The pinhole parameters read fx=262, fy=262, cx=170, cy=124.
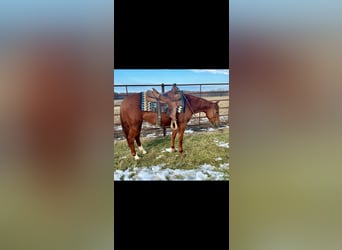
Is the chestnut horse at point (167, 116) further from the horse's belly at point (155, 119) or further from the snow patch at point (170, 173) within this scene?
the snow patch at point (170, 173)

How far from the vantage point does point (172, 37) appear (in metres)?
1.53

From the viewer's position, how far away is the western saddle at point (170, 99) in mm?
2145

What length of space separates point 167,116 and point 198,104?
0.28 meters

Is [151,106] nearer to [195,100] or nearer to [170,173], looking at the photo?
[195,100]

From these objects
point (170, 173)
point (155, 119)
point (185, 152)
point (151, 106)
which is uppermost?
point (151, 106)

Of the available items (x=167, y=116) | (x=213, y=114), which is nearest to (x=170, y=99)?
(x=167, y=116)

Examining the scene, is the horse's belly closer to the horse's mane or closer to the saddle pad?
the saddle pad

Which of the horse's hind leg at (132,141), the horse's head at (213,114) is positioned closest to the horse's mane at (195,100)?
the horse's head at (213,114)

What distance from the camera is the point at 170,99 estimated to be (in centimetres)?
219

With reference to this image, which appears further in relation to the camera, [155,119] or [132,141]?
[155,119]

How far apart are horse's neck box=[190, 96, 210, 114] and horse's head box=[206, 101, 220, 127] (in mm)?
63
